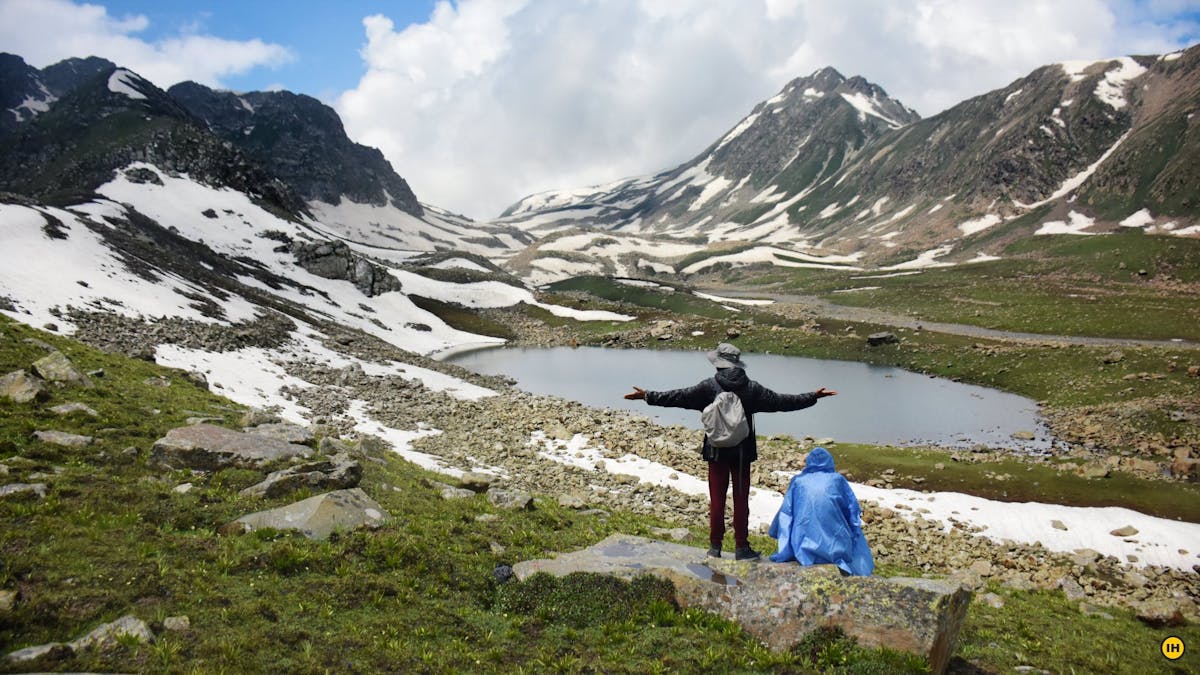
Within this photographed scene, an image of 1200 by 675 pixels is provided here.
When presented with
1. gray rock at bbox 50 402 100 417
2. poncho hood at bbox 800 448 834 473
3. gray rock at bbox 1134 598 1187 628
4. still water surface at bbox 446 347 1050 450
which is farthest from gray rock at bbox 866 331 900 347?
gray rock at bbox 50 402 100 417

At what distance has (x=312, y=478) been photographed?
13.4 meters

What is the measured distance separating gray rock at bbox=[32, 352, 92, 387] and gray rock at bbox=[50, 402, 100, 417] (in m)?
2.39

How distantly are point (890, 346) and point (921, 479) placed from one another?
48.9 metres

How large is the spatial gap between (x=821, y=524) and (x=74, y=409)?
58.3 feet

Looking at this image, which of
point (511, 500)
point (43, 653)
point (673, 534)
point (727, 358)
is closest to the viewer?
point (43, 653)

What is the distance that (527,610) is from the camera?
388 inches

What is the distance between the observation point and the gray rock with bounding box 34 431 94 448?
41.6 ft

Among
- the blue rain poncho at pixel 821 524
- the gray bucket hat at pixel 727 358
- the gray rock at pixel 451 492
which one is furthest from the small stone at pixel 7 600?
the blue rain poncho at pixel 821 524

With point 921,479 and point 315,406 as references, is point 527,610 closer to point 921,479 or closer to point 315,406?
point 921,479

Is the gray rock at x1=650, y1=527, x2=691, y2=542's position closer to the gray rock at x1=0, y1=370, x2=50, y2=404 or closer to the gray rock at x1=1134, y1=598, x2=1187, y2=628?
the gray rock at x1=1134, y1=598, x2=1187, y2=628

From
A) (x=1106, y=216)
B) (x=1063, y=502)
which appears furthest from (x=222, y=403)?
(x=1106, y=216)

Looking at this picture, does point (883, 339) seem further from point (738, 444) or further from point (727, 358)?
point (738, 444)
